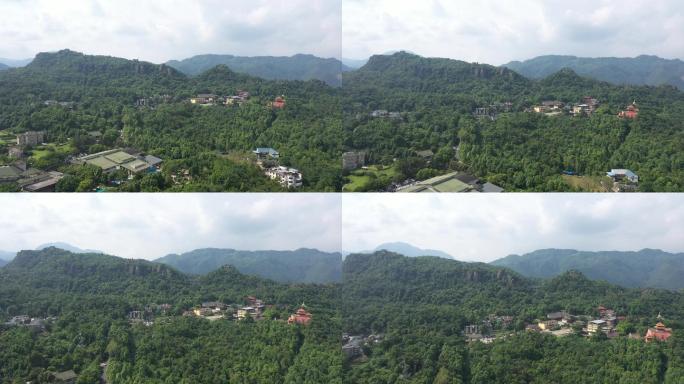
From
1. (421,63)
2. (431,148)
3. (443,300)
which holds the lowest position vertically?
(443,300)

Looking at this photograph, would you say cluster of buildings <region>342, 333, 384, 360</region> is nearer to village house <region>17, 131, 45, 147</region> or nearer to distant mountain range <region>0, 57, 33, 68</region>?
village house <region>17, 131, 45, 147</region>

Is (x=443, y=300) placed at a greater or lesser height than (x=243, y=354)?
greater

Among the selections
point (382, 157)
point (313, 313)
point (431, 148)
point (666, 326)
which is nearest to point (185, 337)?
point (313, 313)

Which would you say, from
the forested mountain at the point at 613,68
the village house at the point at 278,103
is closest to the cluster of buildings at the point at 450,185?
the village house at the point at 278,103

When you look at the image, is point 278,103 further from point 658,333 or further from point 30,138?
point 658,333

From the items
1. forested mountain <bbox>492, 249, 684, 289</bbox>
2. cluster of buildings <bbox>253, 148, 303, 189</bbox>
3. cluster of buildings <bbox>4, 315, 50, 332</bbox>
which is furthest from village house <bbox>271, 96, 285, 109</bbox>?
cluster of buildings <bbox>4, 315, 50, 332</bbox>

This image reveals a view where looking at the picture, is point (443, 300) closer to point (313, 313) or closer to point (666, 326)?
point (313, 313)

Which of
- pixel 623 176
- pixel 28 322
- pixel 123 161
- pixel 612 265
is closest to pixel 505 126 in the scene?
pixel 623 176
